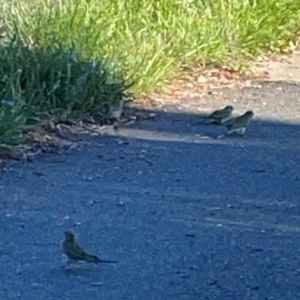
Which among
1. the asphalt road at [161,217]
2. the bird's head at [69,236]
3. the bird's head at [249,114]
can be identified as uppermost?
the bird's head at [249,114]

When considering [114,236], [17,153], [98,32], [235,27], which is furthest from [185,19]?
[114,236]

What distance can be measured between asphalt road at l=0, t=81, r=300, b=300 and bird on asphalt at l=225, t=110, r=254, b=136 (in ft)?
0.25

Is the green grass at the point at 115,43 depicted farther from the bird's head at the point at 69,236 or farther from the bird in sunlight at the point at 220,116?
the bird's head at the point at 69,236

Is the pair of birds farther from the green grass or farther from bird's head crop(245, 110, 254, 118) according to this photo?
the green grass

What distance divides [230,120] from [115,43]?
53.6 inches

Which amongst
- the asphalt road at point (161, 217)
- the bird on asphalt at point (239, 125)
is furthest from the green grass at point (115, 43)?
the bird on asphalt at point (239, 125)

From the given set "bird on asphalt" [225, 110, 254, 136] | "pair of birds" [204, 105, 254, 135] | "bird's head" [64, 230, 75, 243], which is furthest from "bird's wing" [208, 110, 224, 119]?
"bird's head" [64, 230, 75, 243]

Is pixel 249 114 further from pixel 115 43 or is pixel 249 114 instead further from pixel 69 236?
pixel 69 236

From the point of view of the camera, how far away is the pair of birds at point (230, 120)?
351 inches

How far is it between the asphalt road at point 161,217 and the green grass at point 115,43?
427 millimetres

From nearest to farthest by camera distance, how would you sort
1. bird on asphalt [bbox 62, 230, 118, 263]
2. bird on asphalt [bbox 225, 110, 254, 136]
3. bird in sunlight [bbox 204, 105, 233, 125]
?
bird on asphalt [bbox 62, 230, 118, 263] < bird on asphalt [bbox 225, 110, 254, 136] < bird in sunlight [bbox 204, 105, 233, 125]

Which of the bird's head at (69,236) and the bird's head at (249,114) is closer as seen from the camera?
the bird's head at (69,236)

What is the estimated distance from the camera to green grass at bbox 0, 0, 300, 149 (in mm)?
8906

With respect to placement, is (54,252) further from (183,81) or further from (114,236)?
(183,81)
